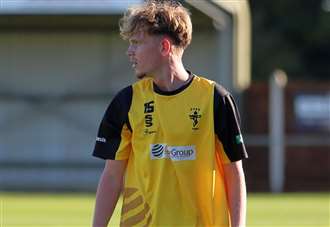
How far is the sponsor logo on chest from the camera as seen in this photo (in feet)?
15.9

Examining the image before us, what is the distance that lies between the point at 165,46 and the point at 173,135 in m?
0.40

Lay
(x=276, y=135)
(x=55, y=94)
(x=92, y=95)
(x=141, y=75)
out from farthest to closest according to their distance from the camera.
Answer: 1. (x=55, y=94)
2. (x=92, y=95)
3. (x=276, y=135)
4. (x=141, y=75)

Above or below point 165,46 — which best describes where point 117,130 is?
below

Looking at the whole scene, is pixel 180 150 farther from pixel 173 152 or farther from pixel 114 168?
pixel 114 168

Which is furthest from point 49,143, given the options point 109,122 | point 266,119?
point 109,122

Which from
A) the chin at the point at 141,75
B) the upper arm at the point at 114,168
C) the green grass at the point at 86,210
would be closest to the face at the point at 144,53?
the chin at the point at 141,75

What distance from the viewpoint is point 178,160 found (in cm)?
486

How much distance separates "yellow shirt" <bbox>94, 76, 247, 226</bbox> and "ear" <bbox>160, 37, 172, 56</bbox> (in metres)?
0.17

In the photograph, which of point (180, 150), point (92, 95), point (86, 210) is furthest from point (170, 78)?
point (92, 95)

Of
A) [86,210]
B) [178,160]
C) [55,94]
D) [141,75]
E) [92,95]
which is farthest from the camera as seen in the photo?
[55,94]

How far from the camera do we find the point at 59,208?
17.4 metres

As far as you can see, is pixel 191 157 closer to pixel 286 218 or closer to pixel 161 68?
pixel 161 68

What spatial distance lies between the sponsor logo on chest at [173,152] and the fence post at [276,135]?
775 inches

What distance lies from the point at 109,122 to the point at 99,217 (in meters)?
0.43
